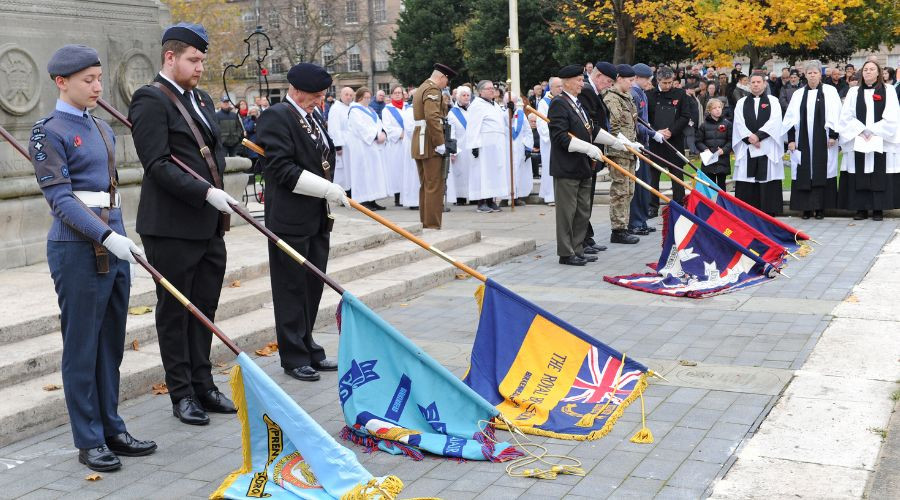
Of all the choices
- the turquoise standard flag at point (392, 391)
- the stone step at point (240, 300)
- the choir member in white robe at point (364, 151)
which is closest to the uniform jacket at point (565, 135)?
the stone step at point (240, 300)

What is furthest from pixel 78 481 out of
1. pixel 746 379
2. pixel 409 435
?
pixel 746 379

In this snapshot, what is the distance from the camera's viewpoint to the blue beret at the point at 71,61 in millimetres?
5051

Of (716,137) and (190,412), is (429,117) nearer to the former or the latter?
(716,137)

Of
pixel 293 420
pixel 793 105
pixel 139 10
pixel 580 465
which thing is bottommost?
pixel 580 465

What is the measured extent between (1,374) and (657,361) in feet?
13.3

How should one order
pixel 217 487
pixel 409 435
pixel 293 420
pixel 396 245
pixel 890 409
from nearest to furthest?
pixel 293 420 < pixel 217 487 < pixel 409 435 < pixel 890 409 < pixel 396 245

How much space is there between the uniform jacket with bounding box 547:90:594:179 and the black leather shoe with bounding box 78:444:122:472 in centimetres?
642

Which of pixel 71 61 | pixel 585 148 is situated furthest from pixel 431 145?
pixel 71 61

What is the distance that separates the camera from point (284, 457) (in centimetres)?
484

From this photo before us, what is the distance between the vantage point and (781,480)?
4.81 metres

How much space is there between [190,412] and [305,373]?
3.28 ft

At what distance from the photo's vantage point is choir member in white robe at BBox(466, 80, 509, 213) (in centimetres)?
1602

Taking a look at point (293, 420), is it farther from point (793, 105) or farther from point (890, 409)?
point (793, 105)

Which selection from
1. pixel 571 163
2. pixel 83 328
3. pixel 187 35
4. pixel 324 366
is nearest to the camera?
pixel 83 328
